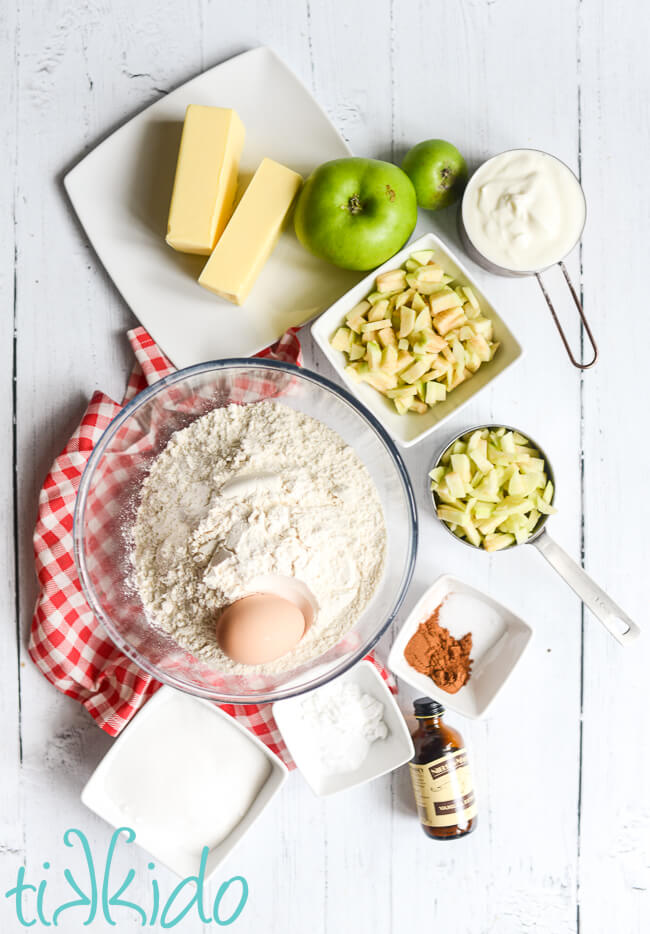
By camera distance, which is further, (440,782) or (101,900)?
(101,900)

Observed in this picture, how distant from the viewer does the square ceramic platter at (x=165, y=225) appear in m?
1.23

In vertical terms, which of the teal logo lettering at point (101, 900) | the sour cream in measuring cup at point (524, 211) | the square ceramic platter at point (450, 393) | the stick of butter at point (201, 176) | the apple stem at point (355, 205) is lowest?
the teal logo lettering at point (101, 900)

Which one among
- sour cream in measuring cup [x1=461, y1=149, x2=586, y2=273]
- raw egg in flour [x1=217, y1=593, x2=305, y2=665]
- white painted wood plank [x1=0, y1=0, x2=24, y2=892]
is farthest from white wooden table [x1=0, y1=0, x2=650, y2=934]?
raw egg in flour [x1=217, y1=593, x2=305, y2=665]

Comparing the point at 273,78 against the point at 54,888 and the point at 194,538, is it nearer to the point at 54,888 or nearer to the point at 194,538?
the point at 194,538

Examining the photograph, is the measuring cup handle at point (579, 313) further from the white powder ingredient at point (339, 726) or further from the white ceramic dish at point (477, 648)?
the white powder ingredient at point (339, 726)

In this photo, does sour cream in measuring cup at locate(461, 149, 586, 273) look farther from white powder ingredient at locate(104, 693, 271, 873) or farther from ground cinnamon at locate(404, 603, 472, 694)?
white powder ingredient at locate(104, 693, 271, 873)

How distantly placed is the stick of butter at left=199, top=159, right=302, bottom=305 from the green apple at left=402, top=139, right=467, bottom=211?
0.21 metres

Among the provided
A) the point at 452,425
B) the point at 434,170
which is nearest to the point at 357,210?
the point at 434,170

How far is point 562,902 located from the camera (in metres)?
1.32

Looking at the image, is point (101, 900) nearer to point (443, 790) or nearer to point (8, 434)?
point (443, 790)

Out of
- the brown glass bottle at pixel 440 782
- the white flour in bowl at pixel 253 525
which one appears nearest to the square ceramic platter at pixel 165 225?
the white flour in bowl at pixel 253 525

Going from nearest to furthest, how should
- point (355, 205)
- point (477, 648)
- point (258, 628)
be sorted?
point (258, 628) → point (355, 205) → point (477, 648)

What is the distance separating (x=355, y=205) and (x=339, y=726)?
2.81 ft

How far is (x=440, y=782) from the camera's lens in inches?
46.7
